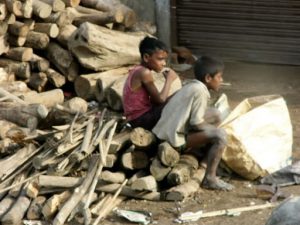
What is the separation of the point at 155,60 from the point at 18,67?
10.2 ft

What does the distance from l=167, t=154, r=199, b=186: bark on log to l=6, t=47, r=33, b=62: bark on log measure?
3.48 metres

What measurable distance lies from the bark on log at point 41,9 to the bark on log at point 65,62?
1.55 ft

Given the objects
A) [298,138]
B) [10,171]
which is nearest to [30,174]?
[10,171]

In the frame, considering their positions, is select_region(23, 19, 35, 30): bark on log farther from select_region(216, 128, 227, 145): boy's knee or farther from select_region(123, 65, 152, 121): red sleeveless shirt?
select_region(216, 128, 227, 145): boy's knee

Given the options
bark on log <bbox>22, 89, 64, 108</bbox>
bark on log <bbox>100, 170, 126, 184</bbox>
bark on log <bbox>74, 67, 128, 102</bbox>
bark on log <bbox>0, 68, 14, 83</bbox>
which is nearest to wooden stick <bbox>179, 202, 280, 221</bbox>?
bark on log <bbox>100, 170, 126, 184</bbox>

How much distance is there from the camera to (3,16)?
10250mm

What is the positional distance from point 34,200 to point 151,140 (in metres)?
1.24

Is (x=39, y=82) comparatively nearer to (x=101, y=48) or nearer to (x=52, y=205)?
(x=101, y=48)

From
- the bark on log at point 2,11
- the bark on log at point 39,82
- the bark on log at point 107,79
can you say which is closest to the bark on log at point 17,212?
the bark on log at point 107,79

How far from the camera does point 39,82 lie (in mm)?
10555

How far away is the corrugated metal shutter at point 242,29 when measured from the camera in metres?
12.0

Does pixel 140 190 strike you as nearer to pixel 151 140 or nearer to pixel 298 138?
pixel 151 140

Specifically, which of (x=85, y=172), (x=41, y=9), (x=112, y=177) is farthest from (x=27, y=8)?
(x=112, y=177)

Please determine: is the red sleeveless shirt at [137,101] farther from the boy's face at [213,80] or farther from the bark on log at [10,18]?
the bark on log at [10,18]
